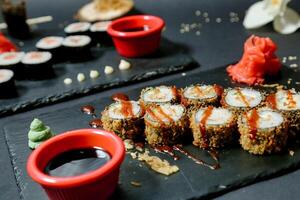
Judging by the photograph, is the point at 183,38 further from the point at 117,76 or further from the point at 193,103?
the point at 193,103

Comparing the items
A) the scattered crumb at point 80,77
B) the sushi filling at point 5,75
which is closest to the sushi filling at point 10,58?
the sushi filling at point 5,75

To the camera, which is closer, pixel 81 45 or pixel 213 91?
pixel 213 91

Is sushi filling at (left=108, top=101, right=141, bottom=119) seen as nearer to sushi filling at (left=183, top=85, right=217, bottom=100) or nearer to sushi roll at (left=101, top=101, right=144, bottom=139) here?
sushi roll at (left=101, top=101, right=144, bottom=139)

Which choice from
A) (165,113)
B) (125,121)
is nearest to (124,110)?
(125,121)

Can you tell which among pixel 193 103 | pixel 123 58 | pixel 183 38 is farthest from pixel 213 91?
pixel 183 38

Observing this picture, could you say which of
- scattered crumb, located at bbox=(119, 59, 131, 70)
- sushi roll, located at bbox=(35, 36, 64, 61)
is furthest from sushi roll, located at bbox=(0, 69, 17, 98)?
scattered crumb, located at bbox=(119, 59, 131, 70)

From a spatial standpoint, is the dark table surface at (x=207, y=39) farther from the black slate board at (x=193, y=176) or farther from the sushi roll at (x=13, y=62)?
the sushi roll at (x=13, y=62)
